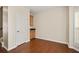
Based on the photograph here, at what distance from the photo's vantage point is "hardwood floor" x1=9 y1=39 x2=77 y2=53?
147 cm

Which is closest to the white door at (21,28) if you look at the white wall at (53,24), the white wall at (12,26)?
the white wall at (12,26)

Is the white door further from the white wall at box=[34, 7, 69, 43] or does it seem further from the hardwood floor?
the white wall at box=[34, 7, 69, 43]

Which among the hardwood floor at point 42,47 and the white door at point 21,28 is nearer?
the hardwood floor at point 42,47

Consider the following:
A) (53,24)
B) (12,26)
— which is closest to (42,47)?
(53,24)

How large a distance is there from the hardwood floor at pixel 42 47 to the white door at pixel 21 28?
0.11m

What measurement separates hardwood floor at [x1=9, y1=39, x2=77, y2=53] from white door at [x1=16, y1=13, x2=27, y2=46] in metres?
0.11

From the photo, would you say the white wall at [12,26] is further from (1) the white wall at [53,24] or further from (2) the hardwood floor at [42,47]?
(1) the white wall at [53,24]

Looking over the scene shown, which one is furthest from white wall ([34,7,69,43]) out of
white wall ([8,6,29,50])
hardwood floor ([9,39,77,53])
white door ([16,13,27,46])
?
white wall ([8,6,29,50])

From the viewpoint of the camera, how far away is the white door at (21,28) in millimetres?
1574

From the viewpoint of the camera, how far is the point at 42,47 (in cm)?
158

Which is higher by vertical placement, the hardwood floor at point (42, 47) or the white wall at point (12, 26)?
the white wall at point (12, 26)
